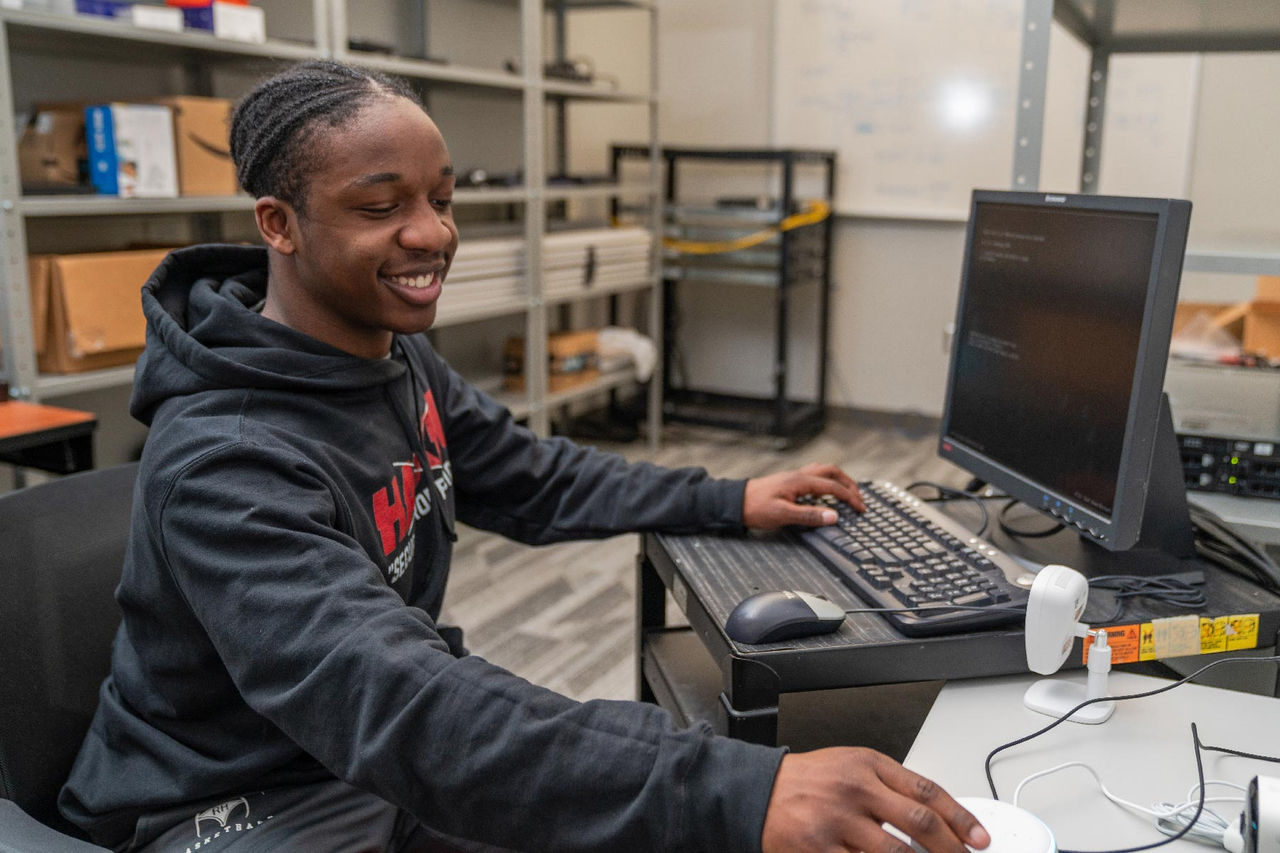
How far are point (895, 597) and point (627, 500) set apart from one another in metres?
0.38

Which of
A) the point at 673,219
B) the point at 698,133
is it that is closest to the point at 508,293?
the point at 673,219

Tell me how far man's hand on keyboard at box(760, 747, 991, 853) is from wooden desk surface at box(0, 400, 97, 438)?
62.8 inches

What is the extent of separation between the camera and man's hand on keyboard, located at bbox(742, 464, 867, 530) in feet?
3.82

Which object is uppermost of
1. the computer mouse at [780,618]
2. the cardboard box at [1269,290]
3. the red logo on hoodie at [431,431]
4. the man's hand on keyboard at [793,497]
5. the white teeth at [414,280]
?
the white teeth at [414,280]

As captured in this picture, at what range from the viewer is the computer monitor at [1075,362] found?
0.93 metres

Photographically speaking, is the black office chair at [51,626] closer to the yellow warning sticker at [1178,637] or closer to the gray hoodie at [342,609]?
the gray hoodie at [342,609]

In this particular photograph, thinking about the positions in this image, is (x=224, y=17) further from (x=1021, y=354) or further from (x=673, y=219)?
(x=673, y=219)

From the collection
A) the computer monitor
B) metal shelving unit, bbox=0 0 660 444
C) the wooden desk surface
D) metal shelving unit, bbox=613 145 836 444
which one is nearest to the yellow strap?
metal shelving unit, bbox=613 145 836 444

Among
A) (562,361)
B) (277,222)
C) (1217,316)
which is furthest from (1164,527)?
(562,361)

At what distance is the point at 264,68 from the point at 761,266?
6.94 feet

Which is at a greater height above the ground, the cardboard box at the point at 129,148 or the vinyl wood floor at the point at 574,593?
the cardboard box at the point at 129,148

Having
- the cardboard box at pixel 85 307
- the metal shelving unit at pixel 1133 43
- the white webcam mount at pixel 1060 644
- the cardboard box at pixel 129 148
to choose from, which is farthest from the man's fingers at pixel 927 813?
the cardboard box at pixel 129 148

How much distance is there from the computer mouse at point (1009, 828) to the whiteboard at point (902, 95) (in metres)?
3.53

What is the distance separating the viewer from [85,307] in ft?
6.94
